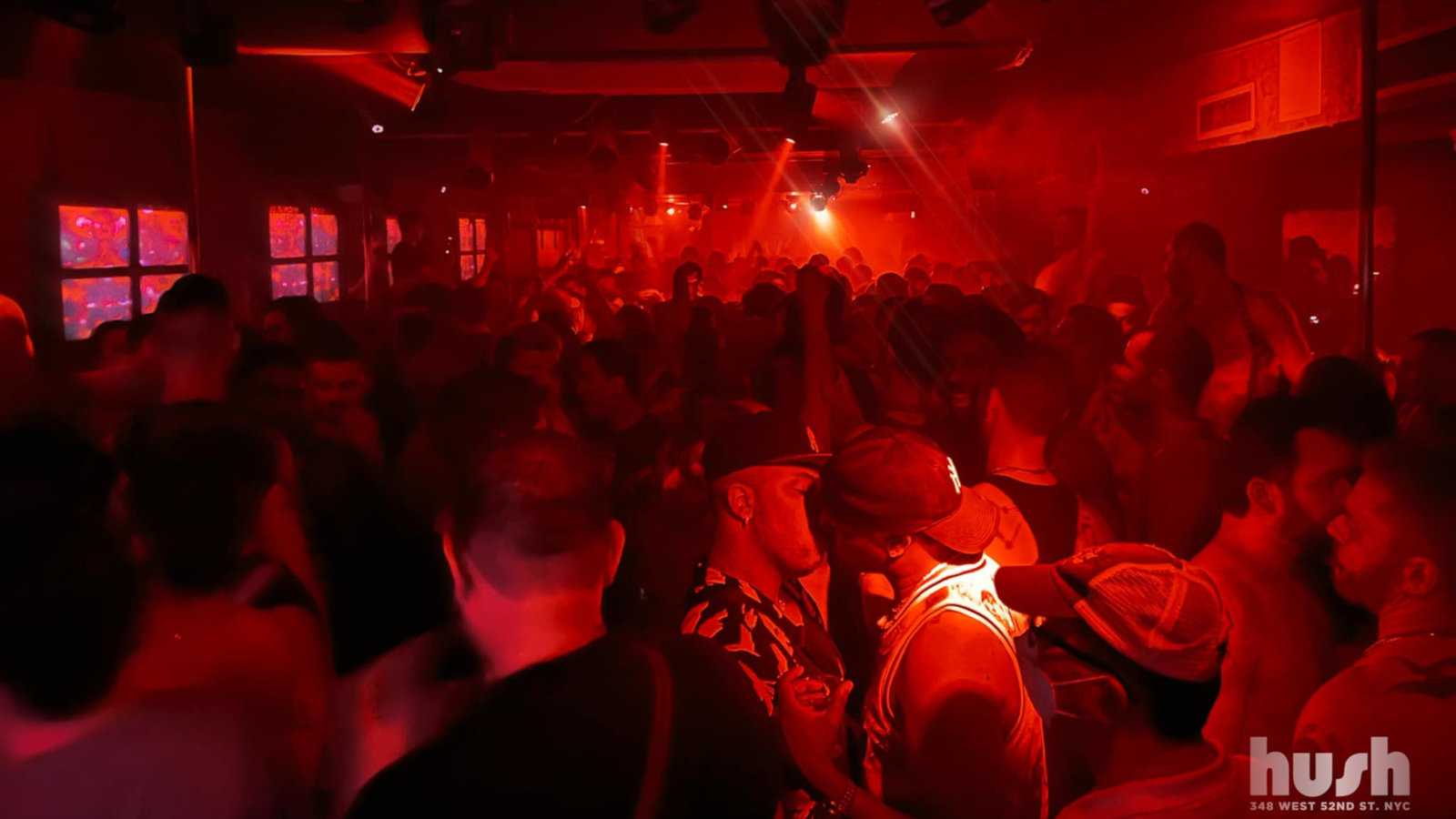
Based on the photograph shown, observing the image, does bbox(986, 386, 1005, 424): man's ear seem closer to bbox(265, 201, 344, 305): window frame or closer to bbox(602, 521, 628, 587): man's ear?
bbox(602, 521, 628, 587): man's ear

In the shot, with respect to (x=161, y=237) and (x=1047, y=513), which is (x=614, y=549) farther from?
(x=161, y=237)

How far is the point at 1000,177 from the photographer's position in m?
15.4

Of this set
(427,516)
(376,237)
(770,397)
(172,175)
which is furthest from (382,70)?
(427,516)

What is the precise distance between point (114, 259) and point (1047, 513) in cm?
781

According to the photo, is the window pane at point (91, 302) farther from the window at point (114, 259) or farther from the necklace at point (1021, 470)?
the necklace at point (1021, 470)

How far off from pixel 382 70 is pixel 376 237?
4.45 m

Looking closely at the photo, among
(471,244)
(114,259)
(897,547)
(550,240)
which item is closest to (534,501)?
(897,547)

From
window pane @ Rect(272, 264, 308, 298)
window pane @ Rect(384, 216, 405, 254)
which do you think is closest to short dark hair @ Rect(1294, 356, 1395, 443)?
window pane @ Rect(272, 264, 308, 298)

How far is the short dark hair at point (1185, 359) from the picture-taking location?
14.2 ft

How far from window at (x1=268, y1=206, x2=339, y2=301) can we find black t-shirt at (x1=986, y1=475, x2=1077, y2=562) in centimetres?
1019

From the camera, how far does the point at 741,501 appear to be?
112 inches

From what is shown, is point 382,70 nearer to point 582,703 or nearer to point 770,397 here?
point 770,397

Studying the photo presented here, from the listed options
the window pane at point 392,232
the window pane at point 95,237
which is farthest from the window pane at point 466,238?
the window pane at point 95,237

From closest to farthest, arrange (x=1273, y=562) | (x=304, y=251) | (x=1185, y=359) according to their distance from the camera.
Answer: (x=1273, y=562) < (x=1185, y=359) < (x=304, y=251)
